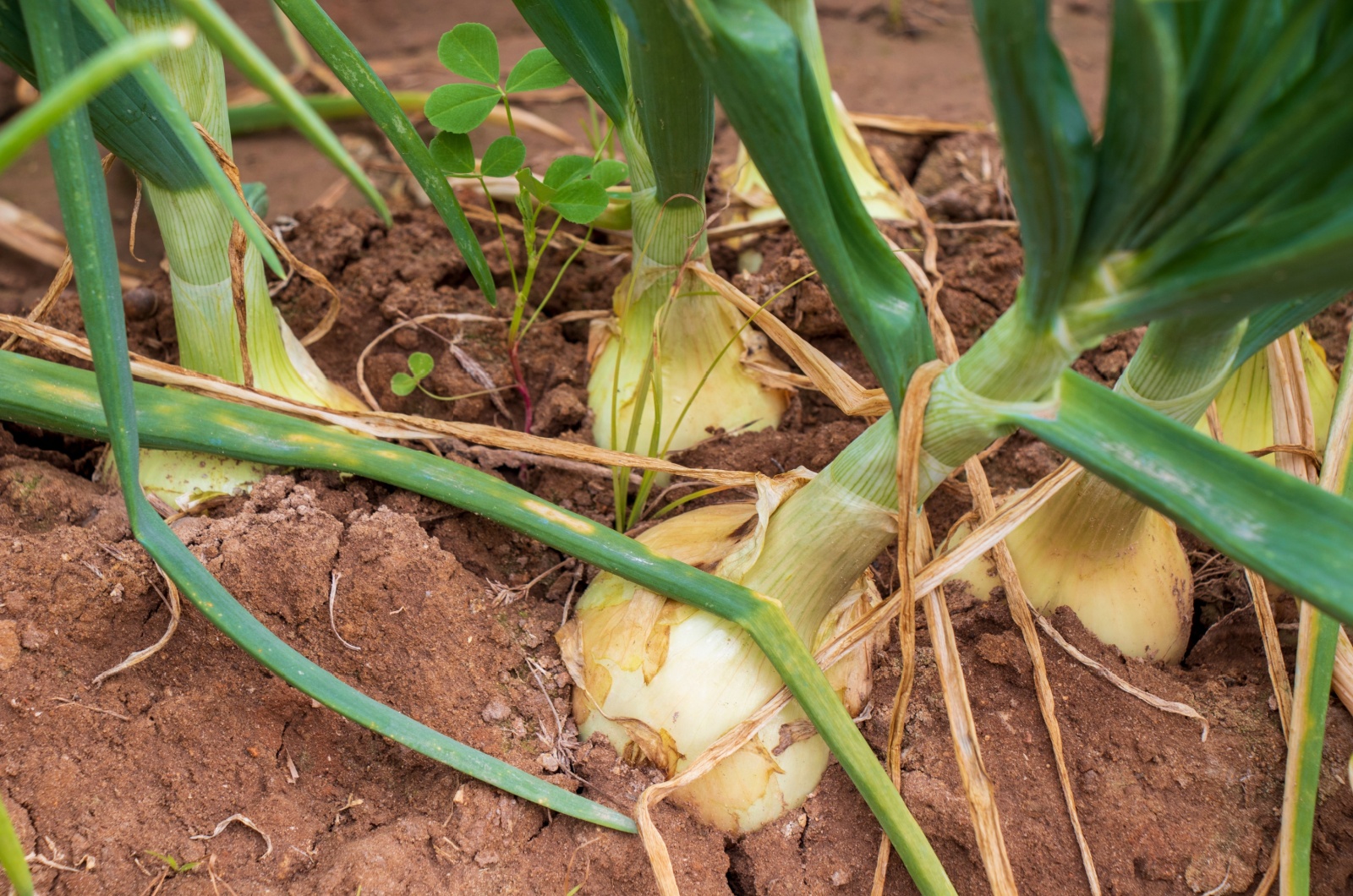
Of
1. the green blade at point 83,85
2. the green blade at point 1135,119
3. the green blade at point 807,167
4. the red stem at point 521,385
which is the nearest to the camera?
the green blade at point 83,85

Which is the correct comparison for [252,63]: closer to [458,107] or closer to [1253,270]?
[1253,270]

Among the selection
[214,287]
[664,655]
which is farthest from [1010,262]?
[214,287]

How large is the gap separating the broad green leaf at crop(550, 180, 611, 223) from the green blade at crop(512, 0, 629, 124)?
0.26 ft

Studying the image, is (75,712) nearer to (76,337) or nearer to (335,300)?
(76,337)

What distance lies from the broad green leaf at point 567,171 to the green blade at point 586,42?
62mm

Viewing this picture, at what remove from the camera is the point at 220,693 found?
80 centimetres

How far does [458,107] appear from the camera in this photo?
101 centimetres

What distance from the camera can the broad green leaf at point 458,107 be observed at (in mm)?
1004

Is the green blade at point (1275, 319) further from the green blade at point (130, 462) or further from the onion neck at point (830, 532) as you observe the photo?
the green blade at point (130, 462)

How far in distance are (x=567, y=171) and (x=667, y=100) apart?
7.9 inches

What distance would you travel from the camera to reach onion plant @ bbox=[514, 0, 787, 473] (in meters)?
0.85

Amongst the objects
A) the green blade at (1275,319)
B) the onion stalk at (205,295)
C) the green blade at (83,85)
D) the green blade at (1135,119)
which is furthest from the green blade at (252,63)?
the green blade at (1275,319)

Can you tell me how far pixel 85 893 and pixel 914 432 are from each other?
0.67m

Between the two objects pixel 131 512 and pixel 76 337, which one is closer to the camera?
pixel 131 512
